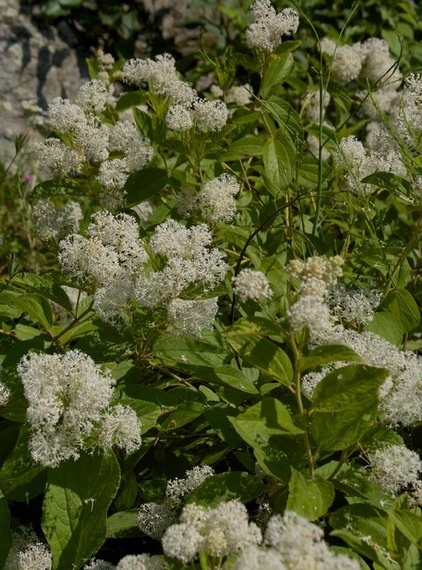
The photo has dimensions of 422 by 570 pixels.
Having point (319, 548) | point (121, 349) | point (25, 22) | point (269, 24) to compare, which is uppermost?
point (269, 24)

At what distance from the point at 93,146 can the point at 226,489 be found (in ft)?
3.49

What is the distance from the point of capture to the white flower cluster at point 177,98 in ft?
7.49

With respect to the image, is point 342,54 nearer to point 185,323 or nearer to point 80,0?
point 185,323

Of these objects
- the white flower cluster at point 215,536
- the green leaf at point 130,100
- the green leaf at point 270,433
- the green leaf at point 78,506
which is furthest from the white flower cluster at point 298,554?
the green leaf at point 130,100

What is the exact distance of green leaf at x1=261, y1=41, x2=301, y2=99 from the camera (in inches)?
98.7

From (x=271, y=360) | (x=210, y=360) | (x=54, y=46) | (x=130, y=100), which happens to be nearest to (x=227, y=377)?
(x=210, y=360)

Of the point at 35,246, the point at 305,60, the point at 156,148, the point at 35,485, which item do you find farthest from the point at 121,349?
the point at 305,60

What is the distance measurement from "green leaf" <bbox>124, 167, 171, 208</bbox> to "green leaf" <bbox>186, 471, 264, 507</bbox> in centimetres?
93

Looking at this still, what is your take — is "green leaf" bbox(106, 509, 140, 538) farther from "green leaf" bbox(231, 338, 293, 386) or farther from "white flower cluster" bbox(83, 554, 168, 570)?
"green leaf" bbox(231, 338, 293, 386)

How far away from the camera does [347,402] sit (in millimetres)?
1560

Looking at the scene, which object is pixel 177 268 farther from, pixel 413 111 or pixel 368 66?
pixel 368 66

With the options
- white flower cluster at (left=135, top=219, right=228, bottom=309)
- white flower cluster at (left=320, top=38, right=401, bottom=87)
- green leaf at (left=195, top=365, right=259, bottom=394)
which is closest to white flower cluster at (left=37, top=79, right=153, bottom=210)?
white flower cluster at (left=135, top=219, right=228, bottom=309)

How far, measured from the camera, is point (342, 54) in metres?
3.05

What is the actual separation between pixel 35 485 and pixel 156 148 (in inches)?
43.8
